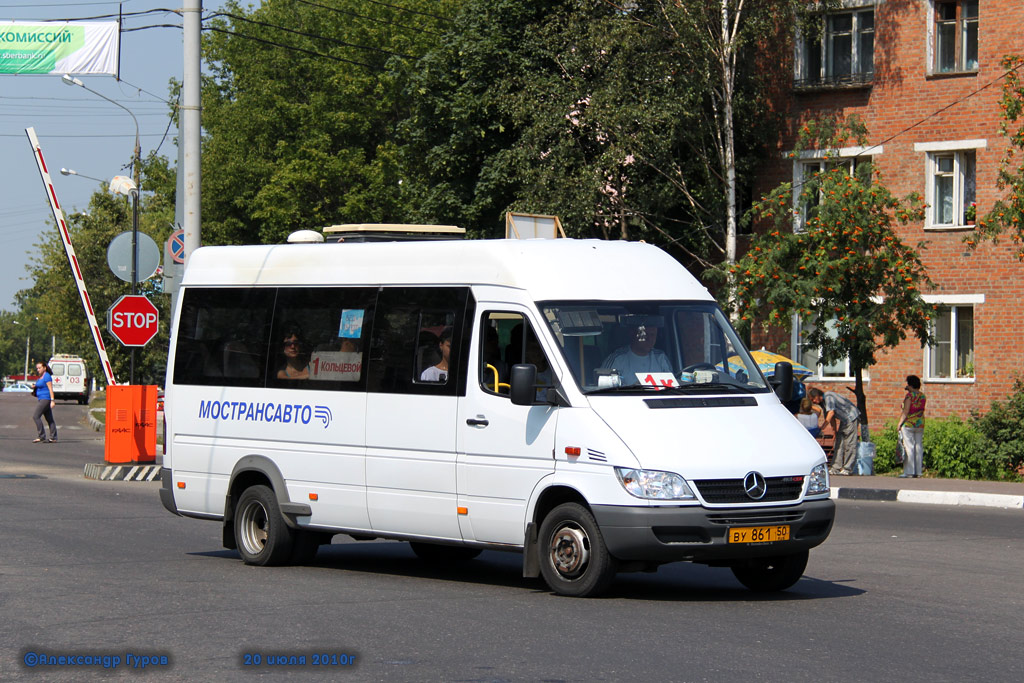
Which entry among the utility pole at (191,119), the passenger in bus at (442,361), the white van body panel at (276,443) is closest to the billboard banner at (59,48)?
the utility pole at (191,119)

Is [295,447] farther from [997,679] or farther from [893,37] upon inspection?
[893,37]

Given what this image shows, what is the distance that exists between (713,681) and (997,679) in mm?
1485

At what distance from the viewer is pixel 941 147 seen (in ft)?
107

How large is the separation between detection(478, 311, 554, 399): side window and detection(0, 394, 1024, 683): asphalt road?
5.16ft

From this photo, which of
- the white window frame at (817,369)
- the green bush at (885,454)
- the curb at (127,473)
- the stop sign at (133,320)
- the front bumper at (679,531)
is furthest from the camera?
the white window frame at (817,369)

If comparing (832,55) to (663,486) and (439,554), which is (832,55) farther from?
(663,486)

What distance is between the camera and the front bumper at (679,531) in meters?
9.62

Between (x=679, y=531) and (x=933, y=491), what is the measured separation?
12622 mm

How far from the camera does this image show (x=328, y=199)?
52.7 metres

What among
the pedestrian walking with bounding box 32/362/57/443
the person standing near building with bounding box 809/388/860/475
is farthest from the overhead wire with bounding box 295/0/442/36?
the person standing near building with bounding box 809/388/860/475

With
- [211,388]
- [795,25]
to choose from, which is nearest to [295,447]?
[211,388]

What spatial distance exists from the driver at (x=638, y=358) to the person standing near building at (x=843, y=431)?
617 inches

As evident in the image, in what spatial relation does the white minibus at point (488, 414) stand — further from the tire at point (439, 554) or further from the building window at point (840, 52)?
the building window at point (840, 52)

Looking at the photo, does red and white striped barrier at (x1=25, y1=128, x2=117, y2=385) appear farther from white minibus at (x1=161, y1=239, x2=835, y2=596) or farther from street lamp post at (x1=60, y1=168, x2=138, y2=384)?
white minibus at (x1=161, y1=239, x2=835, y2=596)
